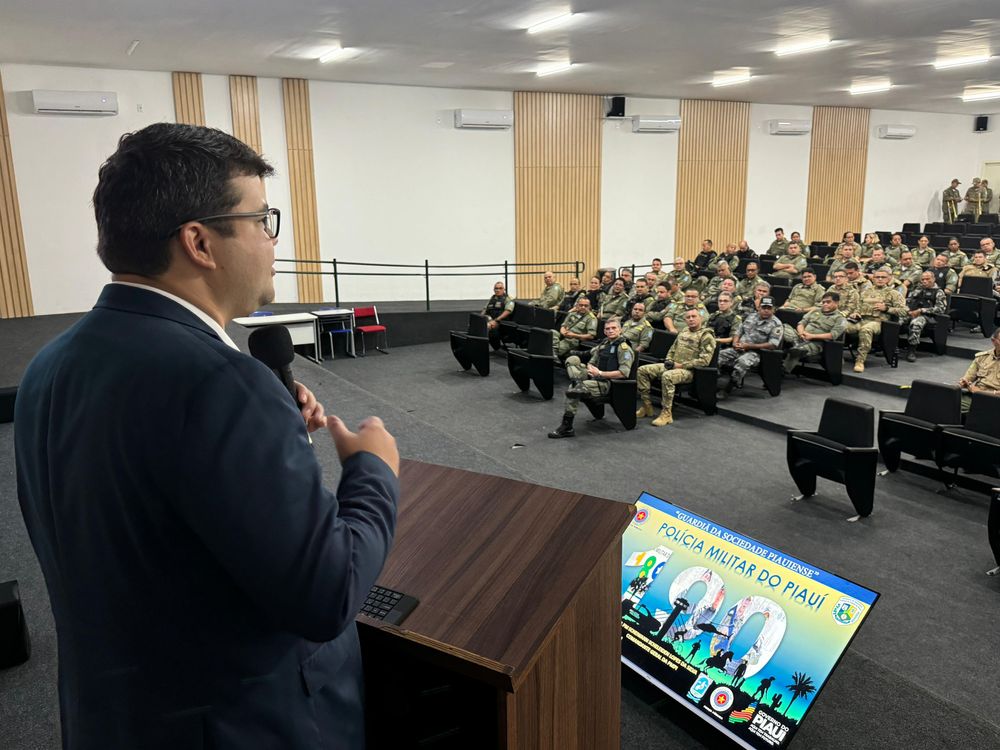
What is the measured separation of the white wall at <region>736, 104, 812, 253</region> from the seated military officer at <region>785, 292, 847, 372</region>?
857cm

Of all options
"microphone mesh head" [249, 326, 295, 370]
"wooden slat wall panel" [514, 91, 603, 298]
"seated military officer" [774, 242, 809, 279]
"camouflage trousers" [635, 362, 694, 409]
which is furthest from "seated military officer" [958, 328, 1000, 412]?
"wooden slat wall panel" [514, 91, 603, 298]

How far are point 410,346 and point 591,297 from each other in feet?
9.13

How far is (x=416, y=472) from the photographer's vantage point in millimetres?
1447

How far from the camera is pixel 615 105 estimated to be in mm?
13656

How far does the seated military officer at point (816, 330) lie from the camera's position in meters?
7.87

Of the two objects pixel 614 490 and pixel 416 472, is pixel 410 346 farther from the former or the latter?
pixel 416 472

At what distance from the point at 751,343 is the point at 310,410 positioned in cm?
730

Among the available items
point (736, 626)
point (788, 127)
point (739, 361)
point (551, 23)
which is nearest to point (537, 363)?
point (739, 361)

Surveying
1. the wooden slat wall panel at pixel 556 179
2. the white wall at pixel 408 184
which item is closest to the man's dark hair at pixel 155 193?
the white wall at pixel 408 184

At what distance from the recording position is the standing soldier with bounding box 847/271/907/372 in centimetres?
822

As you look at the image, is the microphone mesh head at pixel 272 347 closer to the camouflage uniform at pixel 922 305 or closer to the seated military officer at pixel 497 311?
the seated military officer at pixel 497 311

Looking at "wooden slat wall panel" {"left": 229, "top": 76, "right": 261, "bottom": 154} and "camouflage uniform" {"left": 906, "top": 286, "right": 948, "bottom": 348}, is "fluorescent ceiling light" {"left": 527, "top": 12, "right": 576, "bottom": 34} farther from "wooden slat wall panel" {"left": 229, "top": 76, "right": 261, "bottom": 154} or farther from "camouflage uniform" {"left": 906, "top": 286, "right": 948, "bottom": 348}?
"camouflage uniform" {"left": 906, "top": 286, "right": 948, "bottom": 348}

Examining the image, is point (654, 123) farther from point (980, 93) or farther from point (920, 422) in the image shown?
point (920, 422)

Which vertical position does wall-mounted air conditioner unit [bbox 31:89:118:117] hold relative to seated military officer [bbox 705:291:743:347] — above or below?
above
